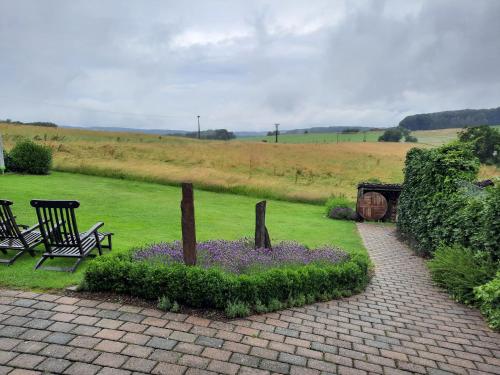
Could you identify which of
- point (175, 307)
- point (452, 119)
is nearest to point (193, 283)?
point (175, 307)

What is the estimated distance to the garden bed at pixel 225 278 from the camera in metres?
4.56

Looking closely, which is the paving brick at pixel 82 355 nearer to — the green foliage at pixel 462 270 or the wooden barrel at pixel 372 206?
the green foliage at pixel 462 270

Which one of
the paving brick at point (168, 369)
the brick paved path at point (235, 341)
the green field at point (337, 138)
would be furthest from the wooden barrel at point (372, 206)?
the green field at point (337, 138)

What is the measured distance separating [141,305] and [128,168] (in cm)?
1935

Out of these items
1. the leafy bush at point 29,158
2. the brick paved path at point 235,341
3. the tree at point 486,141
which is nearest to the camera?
the brick paved path at point 235,341

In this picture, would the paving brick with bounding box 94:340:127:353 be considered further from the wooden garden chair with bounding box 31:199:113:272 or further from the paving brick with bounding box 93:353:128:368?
the wooden garden chair with bounding box 31:199:113:272

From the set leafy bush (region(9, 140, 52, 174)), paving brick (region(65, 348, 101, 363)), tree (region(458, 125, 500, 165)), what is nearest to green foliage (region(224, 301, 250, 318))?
paving brick (region(65, 348, 101, 363))

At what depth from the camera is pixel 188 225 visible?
16.9 feet

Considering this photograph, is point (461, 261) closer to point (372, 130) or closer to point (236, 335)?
point (236, 335)

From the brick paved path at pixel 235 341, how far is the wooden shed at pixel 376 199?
10.3 m

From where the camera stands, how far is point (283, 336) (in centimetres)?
413

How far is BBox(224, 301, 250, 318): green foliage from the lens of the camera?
14.6ft

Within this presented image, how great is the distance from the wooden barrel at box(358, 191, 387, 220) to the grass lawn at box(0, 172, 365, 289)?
3.76ft

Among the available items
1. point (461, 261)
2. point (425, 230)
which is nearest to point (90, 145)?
point (425, 230)
